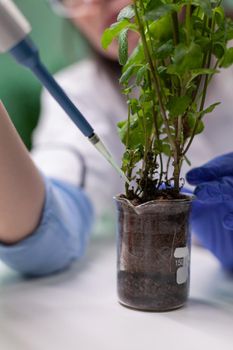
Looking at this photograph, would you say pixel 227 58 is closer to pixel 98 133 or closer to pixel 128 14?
pixel 128 14

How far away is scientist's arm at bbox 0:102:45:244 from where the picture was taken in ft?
1.70

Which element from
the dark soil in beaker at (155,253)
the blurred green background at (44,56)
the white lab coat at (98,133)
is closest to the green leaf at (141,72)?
the dark soil in beaker at (155,253)

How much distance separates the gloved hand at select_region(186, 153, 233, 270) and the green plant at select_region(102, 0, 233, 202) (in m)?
0.05

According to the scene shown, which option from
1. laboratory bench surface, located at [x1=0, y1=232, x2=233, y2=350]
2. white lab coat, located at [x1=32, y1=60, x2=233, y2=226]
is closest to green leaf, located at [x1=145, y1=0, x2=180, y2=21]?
laboratory bench surface, located at [x1=0, y1=232, x2=233, y2=350]

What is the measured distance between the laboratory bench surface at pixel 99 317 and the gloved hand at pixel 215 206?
4 centimetres

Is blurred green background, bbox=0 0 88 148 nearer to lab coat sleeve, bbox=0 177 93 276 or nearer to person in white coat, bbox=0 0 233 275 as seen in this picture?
person in white coat, bbox=0 0 233 275

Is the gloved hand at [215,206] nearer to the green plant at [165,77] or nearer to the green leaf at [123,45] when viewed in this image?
the green plant at [165,77]

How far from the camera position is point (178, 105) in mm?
426

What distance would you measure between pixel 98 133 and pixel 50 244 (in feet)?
1.18

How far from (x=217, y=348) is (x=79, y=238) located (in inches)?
12.4

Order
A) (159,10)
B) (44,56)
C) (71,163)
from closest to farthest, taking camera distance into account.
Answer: (159,10) < (71,163) < (44,56)

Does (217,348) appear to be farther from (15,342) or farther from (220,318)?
(15,342)

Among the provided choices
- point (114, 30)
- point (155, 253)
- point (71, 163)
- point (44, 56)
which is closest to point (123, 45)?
point (114, 30)

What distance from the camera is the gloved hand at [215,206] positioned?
0.52 m
